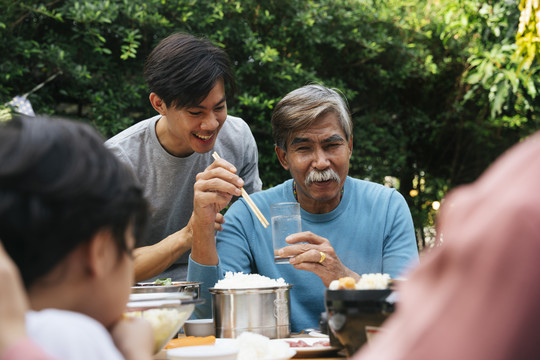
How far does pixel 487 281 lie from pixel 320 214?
245 centimetres

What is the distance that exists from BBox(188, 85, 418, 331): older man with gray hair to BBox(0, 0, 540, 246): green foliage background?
259 centimetres

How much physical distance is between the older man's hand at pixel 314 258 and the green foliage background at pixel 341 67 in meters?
3.12

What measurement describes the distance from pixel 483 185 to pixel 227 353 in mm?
1103

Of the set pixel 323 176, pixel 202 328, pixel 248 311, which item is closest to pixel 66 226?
pixel 248 311

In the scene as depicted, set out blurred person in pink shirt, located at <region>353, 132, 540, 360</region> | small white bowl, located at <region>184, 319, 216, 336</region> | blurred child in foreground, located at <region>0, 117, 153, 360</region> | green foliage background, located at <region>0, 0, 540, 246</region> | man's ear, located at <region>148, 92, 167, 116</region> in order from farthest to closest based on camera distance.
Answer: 1. green foliage background, located at <region>0, 0, 540, 246</region>
2. man's ear, located at <region>148, 92, 167, 116</region>
3. small white bowl, located at <region>184, 319, 216, 336</region>
4. blurred child in foreground, located at <region>0, 117, 153, 360</region>
5. blurred person in pink shirt, located at <region>353, 132, 540, 360</region>

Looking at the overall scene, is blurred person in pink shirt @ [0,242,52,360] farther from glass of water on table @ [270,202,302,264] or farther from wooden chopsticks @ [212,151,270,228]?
wooden chopsticks @ [212,151,270,228]

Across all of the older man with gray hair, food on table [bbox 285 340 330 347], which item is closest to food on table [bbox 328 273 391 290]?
food on table [bbox 285 340 330 347]

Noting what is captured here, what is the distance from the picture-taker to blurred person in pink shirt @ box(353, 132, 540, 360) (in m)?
0.44

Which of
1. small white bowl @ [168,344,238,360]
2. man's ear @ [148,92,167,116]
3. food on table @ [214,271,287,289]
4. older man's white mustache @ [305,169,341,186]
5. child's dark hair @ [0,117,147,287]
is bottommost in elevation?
small white bowl @ [168,344,238,360]

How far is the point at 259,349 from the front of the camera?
65.9 inches

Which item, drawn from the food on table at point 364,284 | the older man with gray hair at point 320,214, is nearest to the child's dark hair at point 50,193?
the food on table at point 364,284

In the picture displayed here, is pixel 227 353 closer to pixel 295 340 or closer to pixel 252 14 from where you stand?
pixel 295 340

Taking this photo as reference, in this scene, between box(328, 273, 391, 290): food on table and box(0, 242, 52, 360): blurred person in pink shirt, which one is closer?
box(0, 242, 52, 360): blurred person in pink shirt

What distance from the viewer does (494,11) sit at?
20.2 feet
